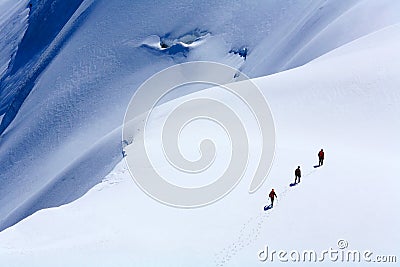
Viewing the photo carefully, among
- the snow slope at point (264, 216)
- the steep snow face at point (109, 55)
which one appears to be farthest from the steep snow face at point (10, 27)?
the snow slope at point (264, 216)

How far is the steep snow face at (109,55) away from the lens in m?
34.2

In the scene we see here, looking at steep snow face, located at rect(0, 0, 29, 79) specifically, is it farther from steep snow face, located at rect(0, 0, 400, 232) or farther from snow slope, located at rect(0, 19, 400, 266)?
snow slope, located at rect(0, 19, 400, 266)

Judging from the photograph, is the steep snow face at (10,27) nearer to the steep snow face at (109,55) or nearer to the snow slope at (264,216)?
the steep snow face at (109,55)

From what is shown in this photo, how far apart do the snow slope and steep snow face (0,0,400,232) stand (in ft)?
35.2

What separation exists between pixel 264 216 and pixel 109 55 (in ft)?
108

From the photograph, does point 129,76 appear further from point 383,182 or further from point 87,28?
point 383,182

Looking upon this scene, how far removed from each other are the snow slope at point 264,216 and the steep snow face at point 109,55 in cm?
1073

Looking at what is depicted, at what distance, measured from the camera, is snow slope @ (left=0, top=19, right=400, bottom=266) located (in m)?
13.4

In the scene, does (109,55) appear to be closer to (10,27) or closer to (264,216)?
(10,27)

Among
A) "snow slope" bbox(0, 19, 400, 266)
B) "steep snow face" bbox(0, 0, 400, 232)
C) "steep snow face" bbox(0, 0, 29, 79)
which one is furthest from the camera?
"steep snow face" bbox(0, 0, 29, 79)

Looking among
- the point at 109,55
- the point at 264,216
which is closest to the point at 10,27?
the point at 109,55

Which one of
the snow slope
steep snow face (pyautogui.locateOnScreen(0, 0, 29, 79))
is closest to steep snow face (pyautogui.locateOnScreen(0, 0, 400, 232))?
steep snow face (pyautogui.locateOnScreen(0, 0, 29, 79))

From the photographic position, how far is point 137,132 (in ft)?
78.4

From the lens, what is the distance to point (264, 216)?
573 inches
